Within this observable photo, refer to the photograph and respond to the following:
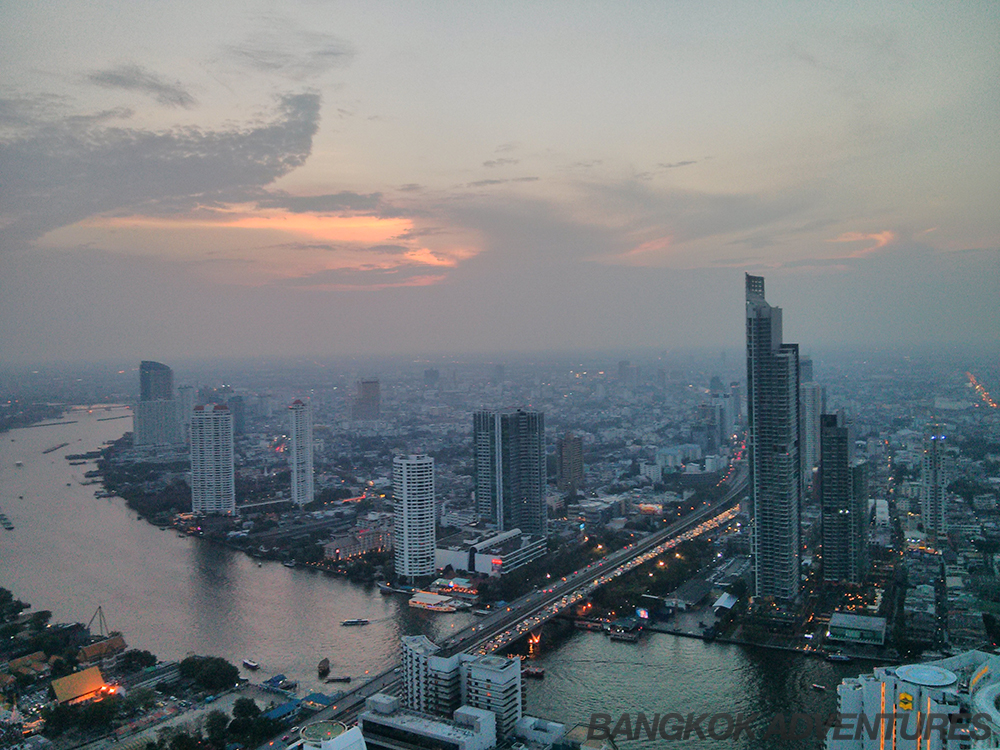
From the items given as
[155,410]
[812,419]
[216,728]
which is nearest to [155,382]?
[155,410]

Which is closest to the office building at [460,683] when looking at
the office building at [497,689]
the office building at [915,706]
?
the office building at [497,689]

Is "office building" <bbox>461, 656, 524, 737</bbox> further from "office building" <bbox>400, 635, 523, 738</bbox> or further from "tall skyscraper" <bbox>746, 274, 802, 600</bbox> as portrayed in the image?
"tall skyscraper" <bbox>746, 274, 802, 600</bbox>

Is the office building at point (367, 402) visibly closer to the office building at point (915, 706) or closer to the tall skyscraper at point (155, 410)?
Answer: the tall skyscraper at point (155, 410)

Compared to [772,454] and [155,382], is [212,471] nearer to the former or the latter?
[155,382]

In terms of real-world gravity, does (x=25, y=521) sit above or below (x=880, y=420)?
below

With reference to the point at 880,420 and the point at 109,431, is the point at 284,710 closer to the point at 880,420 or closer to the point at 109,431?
the point at 880,420

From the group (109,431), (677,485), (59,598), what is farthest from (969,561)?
(109,431)
